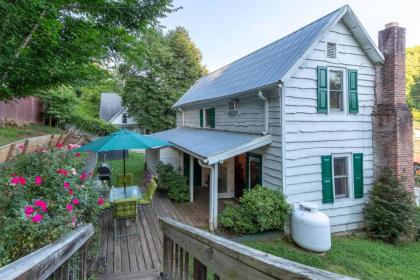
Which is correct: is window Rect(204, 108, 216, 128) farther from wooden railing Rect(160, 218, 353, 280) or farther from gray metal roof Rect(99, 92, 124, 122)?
gray metal roof Rect(99, 92, 124, 122)

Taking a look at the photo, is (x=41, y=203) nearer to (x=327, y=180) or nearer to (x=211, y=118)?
(x=327, y=180)

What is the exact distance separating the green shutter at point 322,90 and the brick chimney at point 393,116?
2.11m

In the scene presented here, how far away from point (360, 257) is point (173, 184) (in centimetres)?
636

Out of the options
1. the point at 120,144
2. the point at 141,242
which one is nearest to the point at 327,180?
the point at 141,242

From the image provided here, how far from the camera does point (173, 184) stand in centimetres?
930

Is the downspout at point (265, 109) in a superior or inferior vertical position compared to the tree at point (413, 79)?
inferior

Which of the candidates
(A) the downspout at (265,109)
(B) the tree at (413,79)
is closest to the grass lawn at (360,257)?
(A) the downspout at (265,109)

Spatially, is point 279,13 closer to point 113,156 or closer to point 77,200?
point 77,200

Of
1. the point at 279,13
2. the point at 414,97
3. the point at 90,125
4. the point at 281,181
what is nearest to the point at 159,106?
the point at 90,125

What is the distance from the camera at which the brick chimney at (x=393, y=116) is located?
24.9 ft

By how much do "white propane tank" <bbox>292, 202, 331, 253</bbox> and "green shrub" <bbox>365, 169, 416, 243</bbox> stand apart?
99.0 inches

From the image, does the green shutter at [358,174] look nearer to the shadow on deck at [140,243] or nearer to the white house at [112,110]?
the shadow on deck at [140,243]

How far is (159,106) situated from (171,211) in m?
19.3

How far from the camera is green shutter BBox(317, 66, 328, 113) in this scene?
23.8 feet
